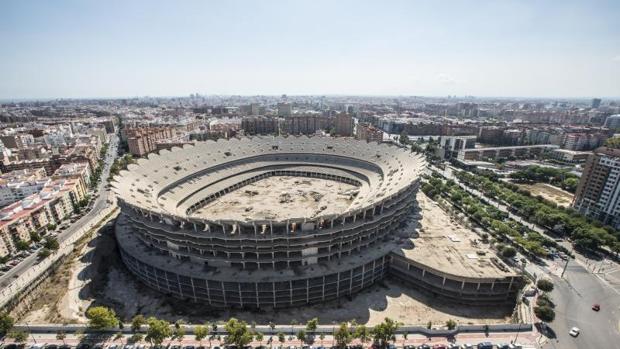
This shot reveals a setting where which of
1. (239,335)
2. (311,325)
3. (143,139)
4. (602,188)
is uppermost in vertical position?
(143,139)

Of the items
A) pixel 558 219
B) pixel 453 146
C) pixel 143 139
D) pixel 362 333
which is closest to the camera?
pixel 362 333

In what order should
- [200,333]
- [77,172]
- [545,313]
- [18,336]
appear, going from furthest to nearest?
[77,172]
[545,313]
[200,333]
[18,336]

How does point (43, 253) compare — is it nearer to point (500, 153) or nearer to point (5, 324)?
point (5, 324)

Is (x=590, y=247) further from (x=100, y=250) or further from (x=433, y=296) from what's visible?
(x=100, y=250)

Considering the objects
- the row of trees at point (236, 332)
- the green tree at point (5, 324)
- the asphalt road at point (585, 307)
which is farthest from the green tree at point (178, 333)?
the asphalt road at point (585, 307)

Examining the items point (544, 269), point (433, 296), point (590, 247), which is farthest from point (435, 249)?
point (590, 247)

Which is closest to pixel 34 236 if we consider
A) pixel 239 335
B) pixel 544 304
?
pixel 239 335

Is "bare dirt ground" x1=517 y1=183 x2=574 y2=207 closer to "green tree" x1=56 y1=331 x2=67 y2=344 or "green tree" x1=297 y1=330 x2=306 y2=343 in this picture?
"green tree" x1=297 y1=330 x2=306 y2=343
